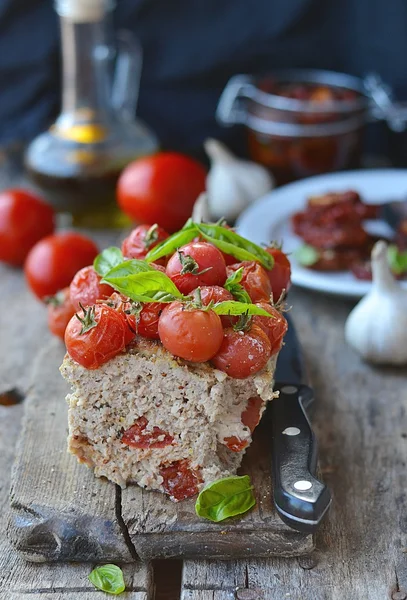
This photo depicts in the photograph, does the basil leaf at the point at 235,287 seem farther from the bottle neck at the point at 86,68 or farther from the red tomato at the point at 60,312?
the bottle neck at the point at 86,68

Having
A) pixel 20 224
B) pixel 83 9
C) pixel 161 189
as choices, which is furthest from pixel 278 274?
pixel 83 9

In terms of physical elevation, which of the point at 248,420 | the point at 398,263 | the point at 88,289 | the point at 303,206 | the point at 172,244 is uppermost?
the point at 172,244

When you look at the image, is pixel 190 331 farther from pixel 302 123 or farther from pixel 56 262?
pixel 302 123

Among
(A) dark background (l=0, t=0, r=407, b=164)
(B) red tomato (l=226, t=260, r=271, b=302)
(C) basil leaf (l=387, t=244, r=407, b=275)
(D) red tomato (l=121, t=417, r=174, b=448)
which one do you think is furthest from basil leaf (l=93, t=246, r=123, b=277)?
(A) dark background (l=0, t=0, r=407, b=164)

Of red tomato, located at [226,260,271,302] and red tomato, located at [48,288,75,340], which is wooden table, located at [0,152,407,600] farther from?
red tomato, located at [226,260,271,302]

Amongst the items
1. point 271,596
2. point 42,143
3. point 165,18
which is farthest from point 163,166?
point 271,596

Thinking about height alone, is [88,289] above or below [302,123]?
above

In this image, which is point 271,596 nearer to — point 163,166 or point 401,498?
point 401,498

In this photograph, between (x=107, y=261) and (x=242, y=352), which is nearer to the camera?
(x=242, y=352)
